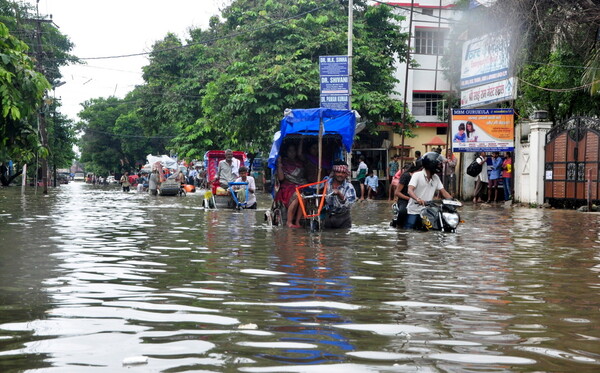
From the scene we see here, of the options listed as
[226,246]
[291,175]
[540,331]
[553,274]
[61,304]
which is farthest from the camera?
[291,175]

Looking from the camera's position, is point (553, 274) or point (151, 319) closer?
point (151, 319)

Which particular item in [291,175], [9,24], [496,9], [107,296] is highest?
[9,24]

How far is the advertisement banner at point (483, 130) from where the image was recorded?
2630cm

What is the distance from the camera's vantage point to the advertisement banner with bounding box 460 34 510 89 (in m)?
26.9

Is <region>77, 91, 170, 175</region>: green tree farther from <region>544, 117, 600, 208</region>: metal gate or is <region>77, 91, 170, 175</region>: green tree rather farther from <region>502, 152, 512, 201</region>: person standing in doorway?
<region>544, 117, 600, 208</region>: metal gate

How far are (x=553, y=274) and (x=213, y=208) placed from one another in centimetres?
1467

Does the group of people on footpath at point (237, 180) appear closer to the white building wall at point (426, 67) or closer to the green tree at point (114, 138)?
the white building wall at point (426, 67)

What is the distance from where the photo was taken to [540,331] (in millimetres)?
4957

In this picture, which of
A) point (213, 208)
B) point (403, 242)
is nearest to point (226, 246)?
point (403, 242)

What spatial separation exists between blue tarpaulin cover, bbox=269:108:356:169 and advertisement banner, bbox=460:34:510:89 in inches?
457

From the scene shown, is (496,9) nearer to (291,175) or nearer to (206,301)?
(291,175)

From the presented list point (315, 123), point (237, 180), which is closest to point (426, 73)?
point (237, 180)

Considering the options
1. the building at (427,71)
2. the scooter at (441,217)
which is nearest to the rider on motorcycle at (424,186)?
the scooter at (441,217)

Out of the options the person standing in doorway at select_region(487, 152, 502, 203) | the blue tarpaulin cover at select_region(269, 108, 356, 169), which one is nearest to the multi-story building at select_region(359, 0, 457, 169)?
the person standing in doorway at select_region(487, 152, 502, 203)
